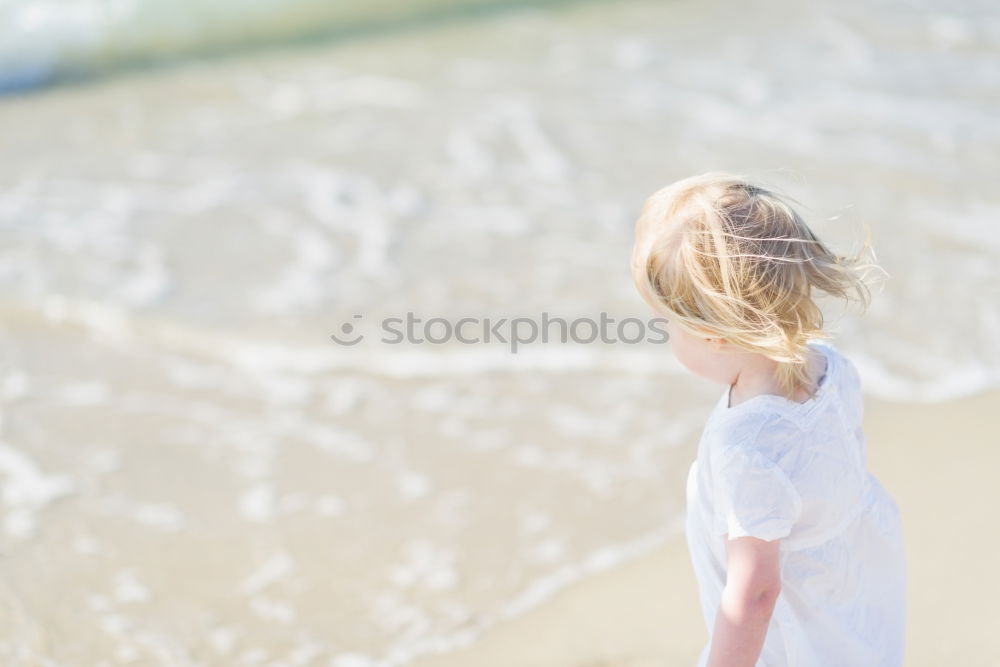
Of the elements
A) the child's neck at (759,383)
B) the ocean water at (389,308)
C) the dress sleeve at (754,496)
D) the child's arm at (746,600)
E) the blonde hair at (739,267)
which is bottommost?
the child's arm at (746,600)

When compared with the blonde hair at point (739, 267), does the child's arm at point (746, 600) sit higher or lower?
lower

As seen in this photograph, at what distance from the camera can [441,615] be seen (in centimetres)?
247

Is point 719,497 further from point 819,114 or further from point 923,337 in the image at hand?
point 819,114

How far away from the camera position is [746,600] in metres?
1.53

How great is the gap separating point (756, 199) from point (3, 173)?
4.30m

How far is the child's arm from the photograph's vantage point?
153 cm

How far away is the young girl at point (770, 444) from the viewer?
5.03ft

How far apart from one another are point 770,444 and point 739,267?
0.25 meters

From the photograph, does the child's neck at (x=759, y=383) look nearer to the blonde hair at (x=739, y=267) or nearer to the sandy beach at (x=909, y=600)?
the blonde hair at (x=739, y=267)

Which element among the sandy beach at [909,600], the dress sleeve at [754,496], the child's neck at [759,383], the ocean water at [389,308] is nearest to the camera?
the dress sleeve at [754,496]

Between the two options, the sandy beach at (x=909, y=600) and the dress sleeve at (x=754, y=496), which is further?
the sandy beach at (x=909, y=600)

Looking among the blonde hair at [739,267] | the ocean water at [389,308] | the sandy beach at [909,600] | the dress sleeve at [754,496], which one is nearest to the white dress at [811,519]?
the dress sleeve at [754,496]

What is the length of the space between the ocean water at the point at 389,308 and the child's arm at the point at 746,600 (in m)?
0.52

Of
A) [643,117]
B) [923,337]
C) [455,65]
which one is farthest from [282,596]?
[455,65]
